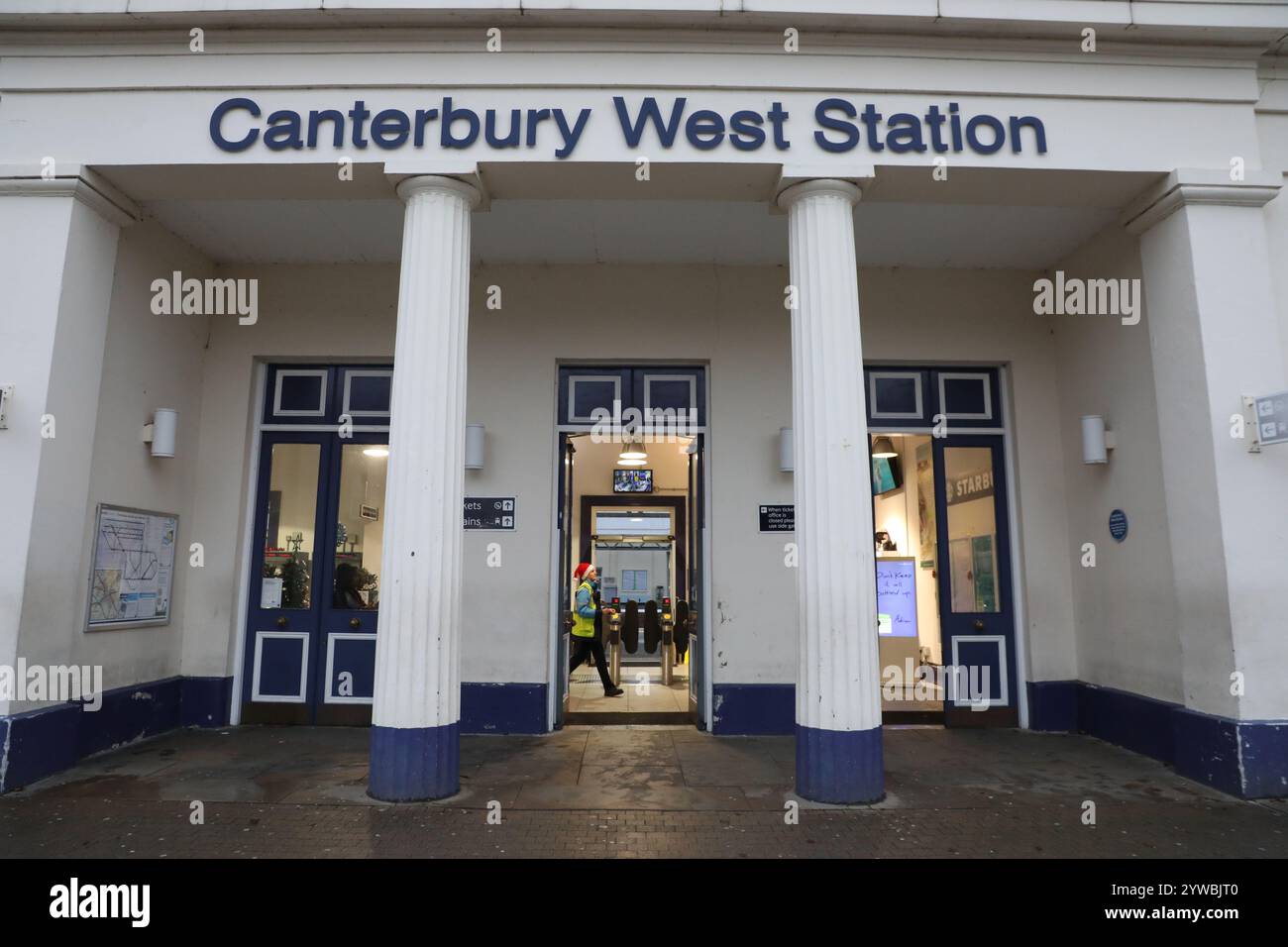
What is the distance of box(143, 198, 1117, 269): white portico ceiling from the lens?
21.6 feet

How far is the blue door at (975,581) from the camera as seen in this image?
7500mm

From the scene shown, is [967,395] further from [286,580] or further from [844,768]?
[286,580]

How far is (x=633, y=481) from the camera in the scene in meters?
11.7

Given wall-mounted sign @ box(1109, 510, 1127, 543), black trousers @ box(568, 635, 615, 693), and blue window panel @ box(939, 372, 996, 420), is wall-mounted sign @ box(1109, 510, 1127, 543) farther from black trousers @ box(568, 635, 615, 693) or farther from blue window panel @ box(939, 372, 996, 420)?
black trousers @ box(568, 635, 615, 693)

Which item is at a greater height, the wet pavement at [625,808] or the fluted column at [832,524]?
the fluted column at [832,524]

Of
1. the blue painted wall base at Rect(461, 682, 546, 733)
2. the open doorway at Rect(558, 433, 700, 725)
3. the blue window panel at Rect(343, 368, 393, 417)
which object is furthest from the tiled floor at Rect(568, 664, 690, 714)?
the blue window panel at Rect(343, 368, 393, 417)

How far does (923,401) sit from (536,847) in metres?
5.79

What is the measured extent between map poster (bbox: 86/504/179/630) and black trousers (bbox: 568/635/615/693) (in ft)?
13.8

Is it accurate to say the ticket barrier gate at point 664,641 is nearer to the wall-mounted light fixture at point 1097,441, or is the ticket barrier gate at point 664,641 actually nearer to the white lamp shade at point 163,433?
the wall-mounted light fixture at point 1097,441

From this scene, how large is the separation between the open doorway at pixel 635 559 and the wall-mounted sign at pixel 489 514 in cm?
240

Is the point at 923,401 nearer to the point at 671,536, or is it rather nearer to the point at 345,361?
the point at 671,536

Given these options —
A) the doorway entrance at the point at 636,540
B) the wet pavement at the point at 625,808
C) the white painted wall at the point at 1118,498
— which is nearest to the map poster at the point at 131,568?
the wet pavement at the point at 625,808
